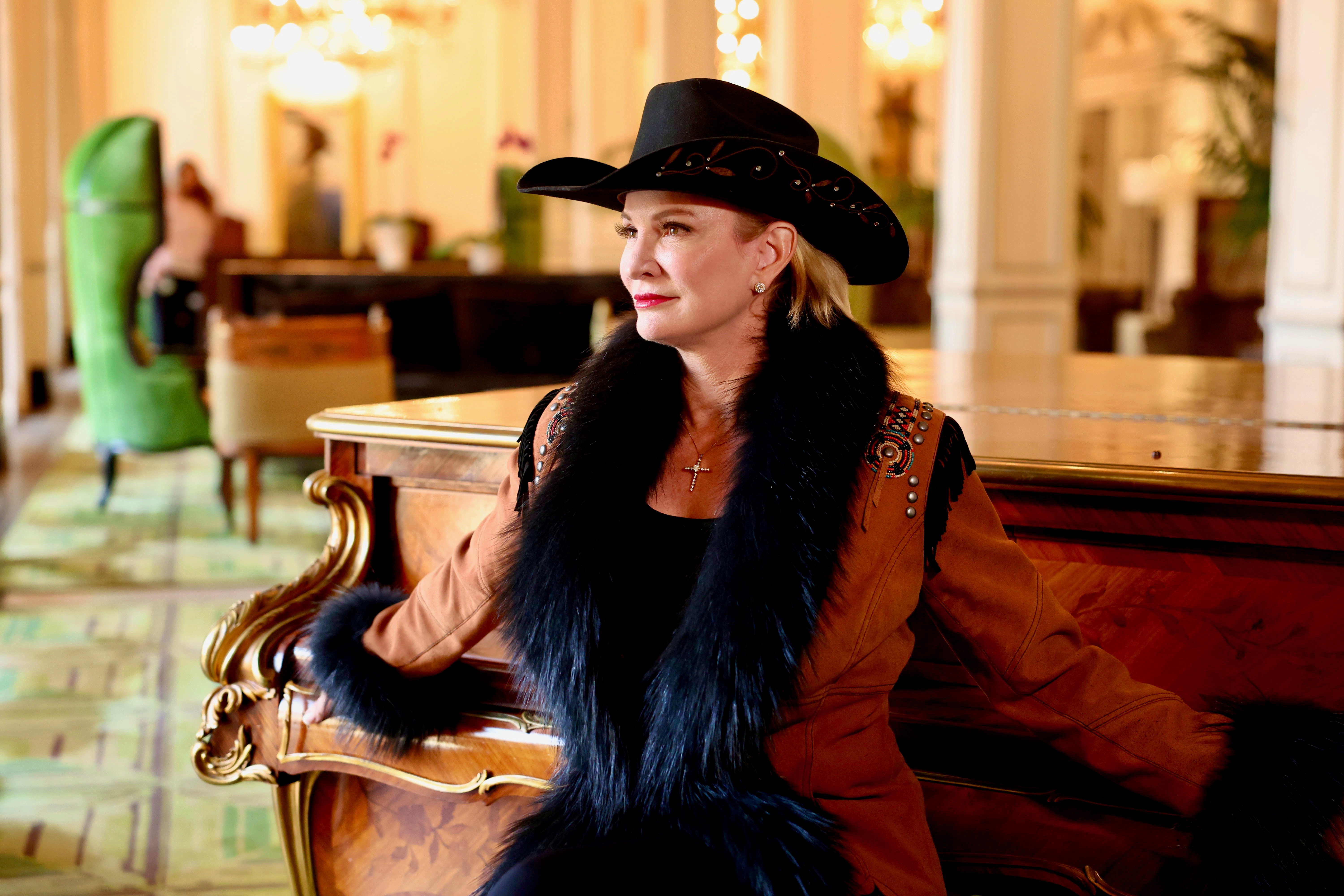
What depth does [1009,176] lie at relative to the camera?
20.9ft

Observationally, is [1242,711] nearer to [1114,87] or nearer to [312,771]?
[312,771]

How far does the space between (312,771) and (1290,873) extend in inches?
49.8

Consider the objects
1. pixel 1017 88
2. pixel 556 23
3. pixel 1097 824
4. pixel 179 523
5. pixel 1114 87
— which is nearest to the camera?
pixel 1097 824

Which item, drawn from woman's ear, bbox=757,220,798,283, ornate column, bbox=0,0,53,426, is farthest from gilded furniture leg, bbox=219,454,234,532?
woman's ear, bbox=757,220,798,283

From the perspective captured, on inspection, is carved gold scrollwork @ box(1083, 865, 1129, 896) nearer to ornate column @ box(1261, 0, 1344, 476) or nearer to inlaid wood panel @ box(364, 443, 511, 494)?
inlaid wood panel @ box(364, 443, 511, 494)

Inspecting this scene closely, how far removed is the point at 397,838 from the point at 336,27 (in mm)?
10402

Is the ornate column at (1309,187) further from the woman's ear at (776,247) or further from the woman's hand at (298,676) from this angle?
the woman's hand at (298,676)

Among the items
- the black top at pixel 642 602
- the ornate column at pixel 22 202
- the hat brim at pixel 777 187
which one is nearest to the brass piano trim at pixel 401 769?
the black top at pixel 642 602

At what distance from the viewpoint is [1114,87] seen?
13.8 meters

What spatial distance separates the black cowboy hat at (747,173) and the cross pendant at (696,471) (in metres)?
0.28

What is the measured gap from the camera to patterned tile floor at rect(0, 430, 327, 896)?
257 centimetres

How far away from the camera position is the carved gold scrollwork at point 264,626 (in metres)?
1.72

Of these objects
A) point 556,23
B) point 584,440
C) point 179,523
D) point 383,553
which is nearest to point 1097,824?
point 584,440

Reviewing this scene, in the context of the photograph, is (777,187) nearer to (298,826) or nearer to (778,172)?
(778,172)
